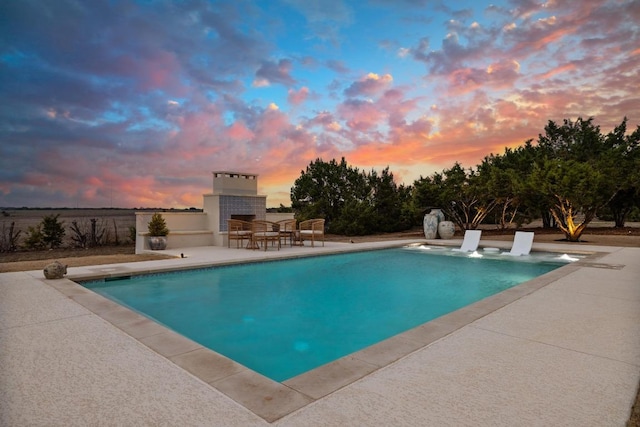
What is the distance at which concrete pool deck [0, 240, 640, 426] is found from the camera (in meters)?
1.70

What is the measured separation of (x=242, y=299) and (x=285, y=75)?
8375 mm

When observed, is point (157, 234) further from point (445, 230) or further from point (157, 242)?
point (445, 230)

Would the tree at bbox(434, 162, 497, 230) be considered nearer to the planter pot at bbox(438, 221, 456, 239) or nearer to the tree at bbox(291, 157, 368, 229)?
the planter pot at bbox(438, 221, 456, 239)

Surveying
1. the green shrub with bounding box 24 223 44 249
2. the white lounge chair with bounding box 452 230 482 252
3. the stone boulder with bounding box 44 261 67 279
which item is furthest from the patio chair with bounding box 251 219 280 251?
the green shrub with bounding box 24 223 44 249

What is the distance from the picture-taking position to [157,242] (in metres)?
9.23

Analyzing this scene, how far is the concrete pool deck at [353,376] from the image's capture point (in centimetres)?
170

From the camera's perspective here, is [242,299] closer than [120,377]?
No

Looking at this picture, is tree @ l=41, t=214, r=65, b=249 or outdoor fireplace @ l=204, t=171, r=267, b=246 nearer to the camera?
outdoor fireplace @ l=204, t=171, r=267, b=246

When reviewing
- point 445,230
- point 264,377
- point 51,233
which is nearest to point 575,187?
point 445,230

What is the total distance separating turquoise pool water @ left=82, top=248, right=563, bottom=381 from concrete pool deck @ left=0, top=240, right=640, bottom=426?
2.83ft

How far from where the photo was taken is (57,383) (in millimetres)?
2072

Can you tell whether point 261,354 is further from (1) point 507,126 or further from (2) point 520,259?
(1) point 507,126

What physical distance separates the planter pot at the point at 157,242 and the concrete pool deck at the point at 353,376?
5.71 meters

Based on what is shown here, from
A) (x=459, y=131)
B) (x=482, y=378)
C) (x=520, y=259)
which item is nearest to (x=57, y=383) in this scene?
(x=482, y=378)
